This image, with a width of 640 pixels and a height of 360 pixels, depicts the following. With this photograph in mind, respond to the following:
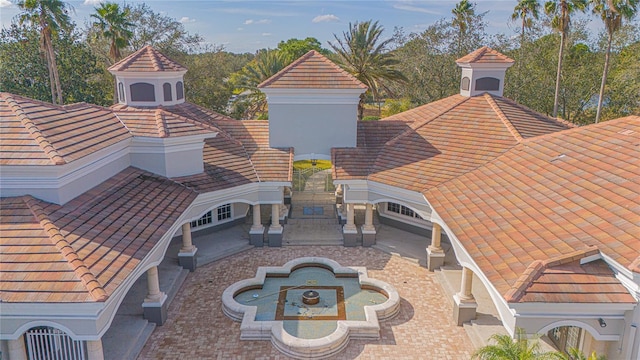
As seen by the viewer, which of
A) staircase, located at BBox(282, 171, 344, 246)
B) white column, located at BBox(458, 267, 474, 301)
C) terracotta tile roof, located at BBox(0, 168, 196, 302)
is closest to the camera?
terracotta tile roof, located at BBox(0, 168, 196, 302)

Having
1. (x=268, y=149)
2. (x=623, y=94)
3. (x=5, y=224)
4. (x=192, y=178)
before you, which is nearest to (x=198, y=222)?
(x=192, y=178)

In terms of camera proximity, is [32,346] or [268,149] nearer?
[32,346]

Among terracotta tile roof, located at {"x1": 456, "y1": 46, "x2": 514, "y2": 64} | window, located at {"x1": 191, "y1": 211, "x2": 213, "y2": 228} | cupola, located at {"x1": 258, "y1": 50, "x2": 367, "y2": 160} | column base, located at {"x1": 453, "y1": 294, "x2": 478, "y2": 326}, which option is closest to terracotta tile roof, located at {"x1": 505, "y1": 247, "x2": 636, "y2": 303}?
column base, located at {"x1": 453, "y1": 294, "x2": 478, "y2": 326}

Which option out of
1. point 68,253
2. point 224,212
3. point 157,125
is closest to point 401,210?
point 224,212

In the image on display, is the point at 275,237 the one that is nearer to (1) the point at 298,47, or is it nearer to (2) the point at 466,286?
(2) the point at 466,286

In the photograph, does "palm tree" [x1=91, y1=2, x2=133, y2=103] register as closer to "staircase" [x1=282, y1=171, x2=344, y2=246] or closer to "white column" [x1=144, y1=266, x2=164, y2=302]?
"staircase" [x1=282, y1=171, x2=344, y2=246]

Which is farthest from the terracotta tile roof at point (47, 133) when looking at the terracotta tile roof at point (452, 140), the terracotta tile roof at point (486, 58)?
the terracotta tile roof at point (486, 58)

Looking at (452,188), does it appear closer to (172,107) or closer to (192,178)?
(192,178)

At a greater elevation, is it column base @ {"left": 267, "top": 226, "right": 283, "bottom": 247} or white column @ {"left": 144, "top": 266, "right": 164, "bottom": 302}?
white column @ {"left": 144, "top": 266, "right": 164, "bottom": 302}
